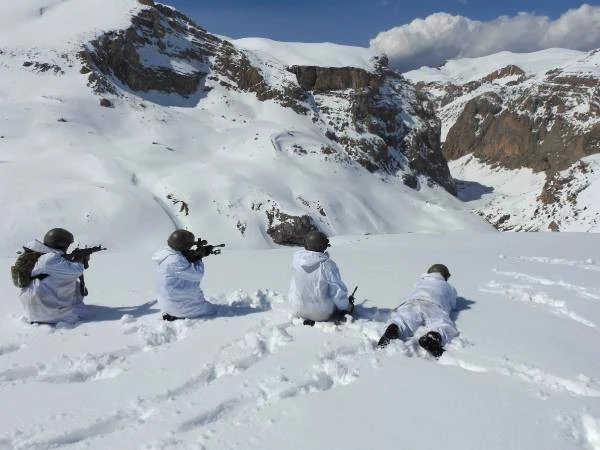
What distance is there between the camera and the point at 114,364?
496 cm

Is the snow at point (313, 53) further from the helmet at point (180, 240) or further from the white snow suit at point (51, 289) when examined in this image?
the white snow suit at point (51, 289)

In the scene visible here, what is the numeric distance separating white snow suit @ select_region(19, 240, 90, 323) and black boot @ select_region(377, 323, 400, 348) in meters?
3.94

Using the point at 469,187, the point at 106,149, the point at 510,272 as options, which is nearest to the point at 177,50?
the point at 106,149

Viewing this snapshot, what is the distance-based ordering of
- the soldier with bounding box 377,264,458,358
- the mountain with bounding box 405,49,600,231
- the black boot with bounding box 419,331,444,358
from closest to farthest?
the black boot with bounding box 419,331,444,358, the soldier with bounding box 377,264,458,358, the mountain with bounding box 405,49,600,231

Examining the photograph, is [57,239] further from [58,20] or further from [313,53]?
[313,53]

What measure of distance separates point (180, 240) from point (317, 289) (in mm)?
1841

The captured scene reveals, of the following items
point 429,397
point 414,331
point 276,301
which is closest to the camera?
point 429,397

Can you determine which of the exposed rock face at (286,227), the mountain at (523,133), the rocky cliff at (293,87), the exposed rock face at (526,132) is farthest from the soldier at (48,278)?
the exposed rock face at (526,132)

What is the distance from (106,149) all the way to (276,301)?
43.9 m

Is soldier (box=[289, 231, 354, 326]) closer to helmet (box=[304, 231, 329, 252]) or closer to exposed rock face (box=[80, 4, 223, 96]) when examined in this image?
helmet (box=[304, 231, 329, 252])

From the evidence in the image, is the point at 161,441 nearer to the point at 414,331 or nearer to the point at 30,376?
the point at 30,376

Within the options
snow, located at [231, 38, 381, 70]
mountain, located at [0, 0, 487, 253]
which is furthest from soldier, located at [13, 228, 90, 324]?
snow, located at [231, 38, 381, 70]

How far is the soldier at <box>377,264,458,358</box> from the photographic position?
526cm

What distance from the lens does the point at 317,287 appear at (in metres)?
6.14
